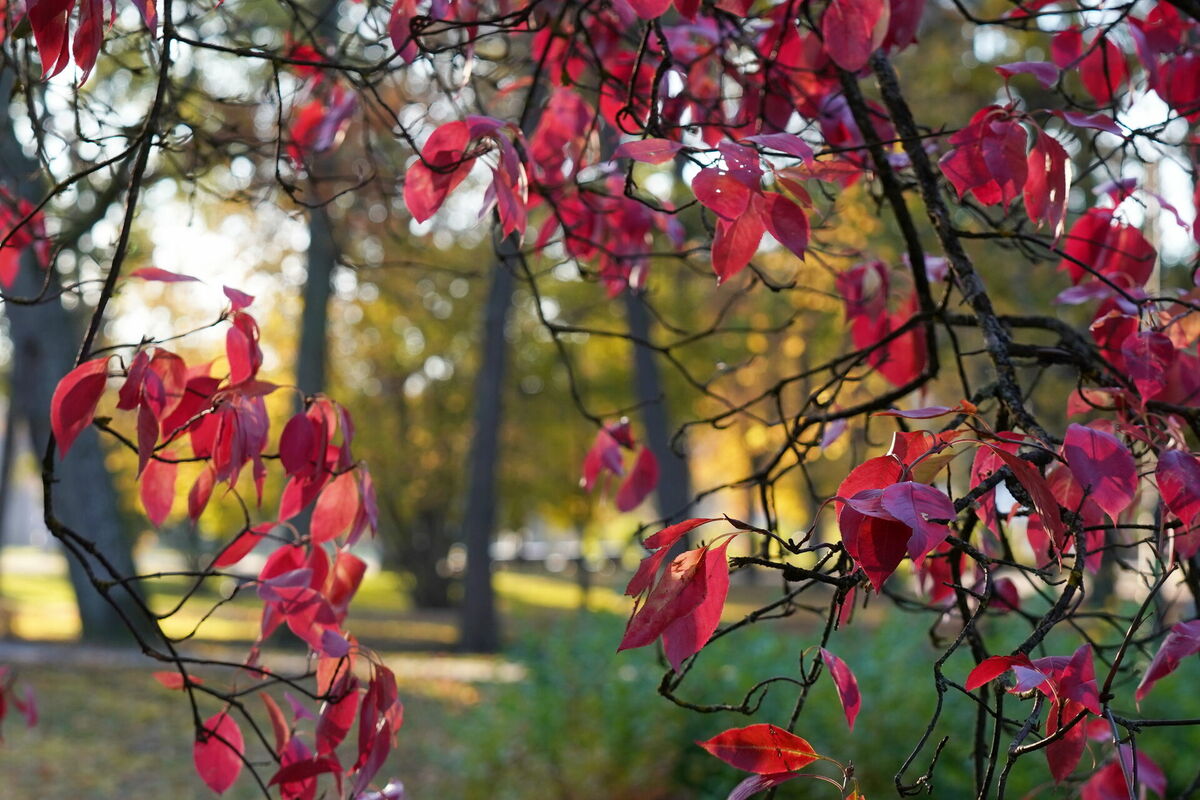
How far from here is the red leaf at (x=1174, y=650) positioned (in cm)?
105

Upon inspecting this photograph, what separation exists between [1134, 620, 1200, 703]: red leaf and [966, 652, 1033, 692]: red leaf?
0.52 ft

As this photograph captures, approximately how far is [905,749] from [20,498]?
75134 mm

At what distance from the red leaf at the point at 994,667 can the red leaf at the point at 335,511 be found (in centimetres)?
85

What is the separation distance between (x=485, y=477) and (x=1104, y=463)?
14.0 metres

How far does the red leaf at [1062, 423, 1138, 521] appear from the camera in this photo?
99 cm

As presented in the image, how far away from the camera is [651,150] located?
988 mm

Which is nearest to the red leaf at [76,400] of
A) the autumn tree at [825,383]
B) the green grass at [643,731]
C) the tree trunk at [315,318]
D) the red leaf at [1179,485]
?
the autumn tree at [825,383]

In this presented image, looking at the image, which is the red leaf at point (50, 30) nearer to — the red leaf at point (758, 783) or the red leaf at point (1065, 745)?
the red leaf at point (758, 783)

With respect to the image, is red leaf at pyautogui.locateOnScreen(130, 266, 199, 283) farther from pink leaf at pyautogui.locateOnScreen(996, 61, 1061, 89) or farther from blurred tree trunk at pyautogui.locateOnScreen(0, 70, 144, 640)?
blurred tree trunk at pyautogui.locateOnScreen(0, 70, 144, 640)

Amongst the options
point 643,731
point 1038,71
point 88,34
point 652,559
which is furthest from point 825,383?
point 643,731

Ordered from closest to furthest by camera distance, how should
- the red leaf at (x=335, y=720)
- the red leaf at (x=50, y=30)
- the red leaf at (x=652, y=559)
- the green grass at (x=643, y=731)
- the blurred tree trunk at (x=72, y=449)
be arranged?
the red leaf at (x=652, y=559) → the red leaf at (x=50, y=30) → the red leaf at (x=335, y=720) → the green grass at (x=643, y=731) → the blurred tree trunk at (x=72, y=449)

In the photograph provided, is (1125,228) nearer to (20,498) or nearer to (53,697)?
(53,697)

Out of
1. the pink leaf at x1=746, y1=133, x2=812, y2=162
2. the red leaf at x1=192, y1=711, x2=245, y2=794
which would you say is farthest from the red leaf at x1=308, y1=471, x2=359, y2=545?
the pink leaf at x1=746, y1=133, x2=812, y2=162

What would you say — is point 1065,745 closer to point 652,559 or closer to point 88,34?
point 652,559
